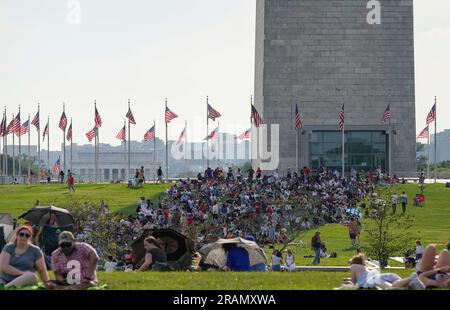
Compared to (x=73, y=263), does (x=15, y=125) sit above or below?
above

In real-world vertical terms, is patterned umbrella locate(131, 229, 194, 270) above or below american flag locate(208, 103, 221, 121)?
below

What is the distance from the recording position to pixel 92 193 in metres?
61.4

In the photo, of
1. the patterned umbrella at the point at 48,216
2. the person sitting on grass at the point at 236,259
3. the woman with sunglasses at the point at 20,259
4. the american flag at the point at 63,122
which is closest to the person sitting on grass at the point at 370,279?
the woman with sunglasses at the point at 20,259

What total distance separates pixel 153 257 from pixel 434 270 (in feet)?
20.2

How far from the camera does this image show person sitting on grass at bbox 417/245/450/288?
658 inches

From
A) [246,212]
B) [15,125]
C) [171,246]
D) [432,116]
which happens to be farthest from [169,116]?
[171,246]

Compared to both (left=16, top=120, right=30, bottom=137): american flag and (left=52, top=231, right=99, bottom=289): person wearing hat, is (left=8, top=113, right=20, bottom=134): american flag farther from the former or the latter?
(left=52, top=231, right=99, bottom=289): person wearing hat

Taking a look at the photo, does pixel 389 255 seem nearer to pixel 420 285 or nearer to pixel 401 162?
pixel 420 285

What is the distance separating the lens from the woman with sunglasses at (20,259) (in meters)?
16.5

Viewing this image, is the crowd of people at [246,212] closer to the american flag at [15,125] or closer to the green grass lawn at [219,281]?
the green grass lawn at [219,281]

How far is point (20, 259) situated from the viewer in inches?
659

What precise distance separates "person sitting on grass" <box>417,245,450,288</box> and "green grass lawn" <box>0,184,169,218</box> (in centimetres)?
3536

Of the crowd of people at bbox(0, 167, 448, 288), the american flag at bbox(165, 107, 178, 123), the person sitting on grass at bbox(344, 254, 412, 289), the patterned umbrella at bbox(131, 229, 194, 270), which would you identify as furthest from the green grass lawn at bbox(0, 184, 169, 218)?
the person sitting on grass at bbox(344, 254, 412, 289)

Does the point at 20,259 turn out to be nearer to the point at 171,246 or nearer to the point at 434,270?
the point at 434,270
